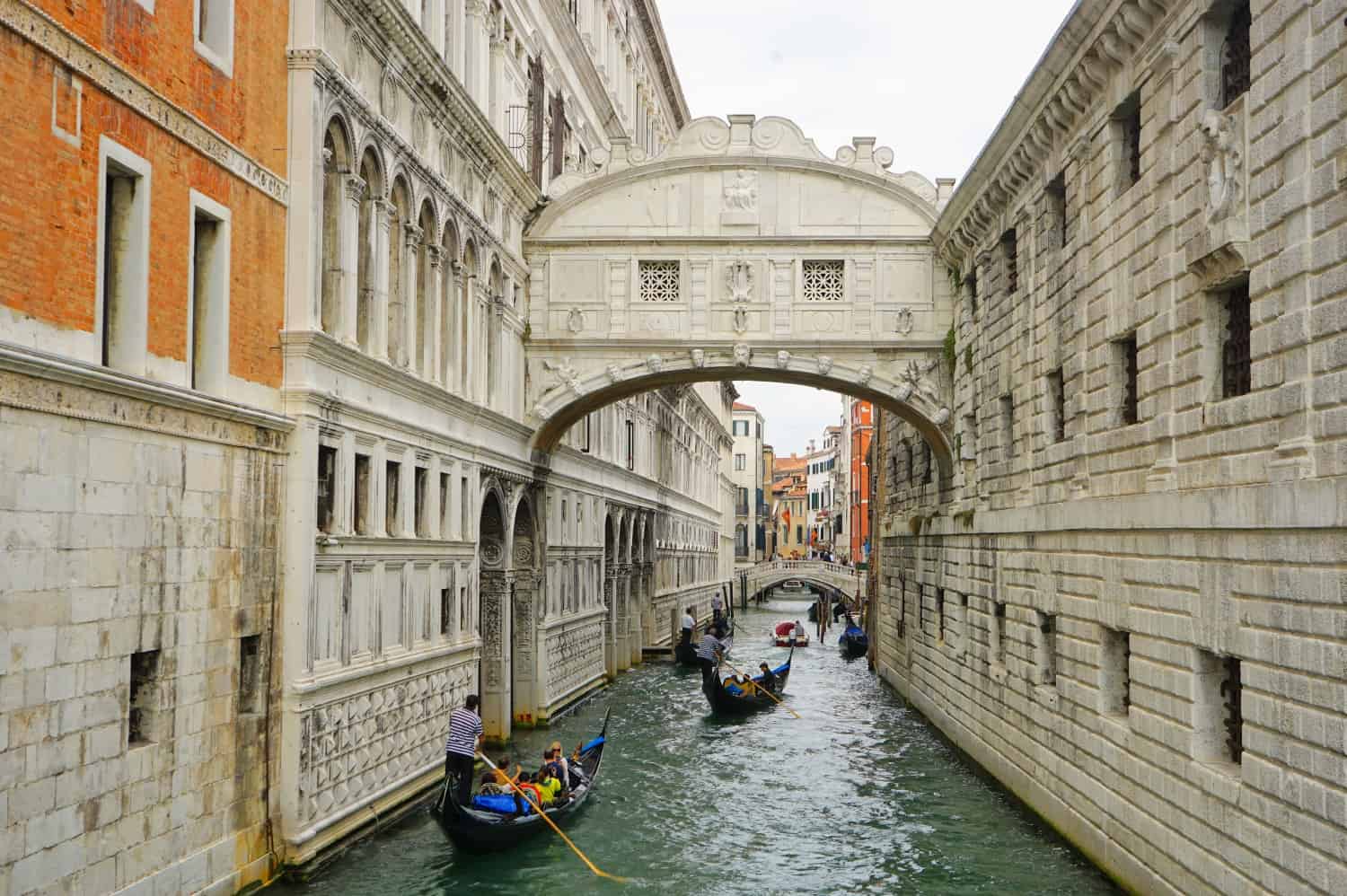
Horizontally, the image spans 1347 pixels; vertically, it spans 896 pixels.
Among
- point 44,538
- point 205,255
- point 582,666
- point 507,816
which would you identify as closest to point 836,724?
point 582,666

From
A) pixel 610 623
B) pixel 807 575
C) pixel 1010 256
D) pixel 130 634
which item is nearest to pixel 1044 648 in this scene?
pixel 1010 256

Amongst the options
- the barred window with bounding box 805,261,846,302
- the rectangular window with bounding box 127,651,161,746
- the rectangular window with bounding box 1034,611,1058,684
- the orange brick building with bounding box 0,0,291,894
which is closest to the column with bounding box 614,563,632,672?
the barred window with bounding box 805,261,846,302

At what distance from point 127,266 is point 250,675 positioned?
3514mm

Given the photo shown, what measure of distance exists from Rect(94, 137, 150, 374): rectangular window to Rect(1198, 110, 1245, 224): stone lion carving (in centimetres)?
736

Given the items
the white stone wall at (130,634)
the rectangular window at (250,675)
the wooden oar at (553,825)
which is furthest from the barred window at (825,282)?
the rectangular window at (250,675)

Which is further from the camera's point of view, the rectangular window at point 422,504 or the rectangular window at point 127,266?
the rectangular window at point 422,504

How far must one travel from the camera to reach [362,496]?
1301 centimetres

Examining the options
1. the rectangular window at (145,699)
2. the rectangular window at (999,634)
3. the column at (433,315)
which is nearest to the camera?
the rectangular window at (145,699)

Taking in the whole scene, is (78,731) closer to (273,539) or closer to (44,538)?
(44,538)

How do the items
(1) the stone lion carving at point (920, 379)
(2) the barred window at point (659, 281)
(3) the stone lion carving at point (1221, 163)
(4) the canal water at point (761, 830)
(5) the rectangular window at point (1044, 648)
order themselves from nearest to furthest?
(3) the stone lion carving at point (1221, 163) → (4) the canal water at point (761, 830) → (5) the rectangular window at point (1044, 648) → (1) the stone lion carving at point (920, 379) → (2) the barred window at point (659, 281)

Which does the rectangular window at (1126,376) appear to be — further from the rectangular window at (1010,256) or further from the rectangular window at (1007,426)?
the rectangular window at (1010,256)

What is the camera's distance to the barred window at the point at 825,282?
63.8 feet

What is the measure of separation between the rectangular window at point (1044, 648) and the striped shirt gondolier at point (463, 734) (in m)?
5.89

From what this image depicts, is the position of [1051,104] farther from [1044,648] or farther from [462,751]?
[462,751]
